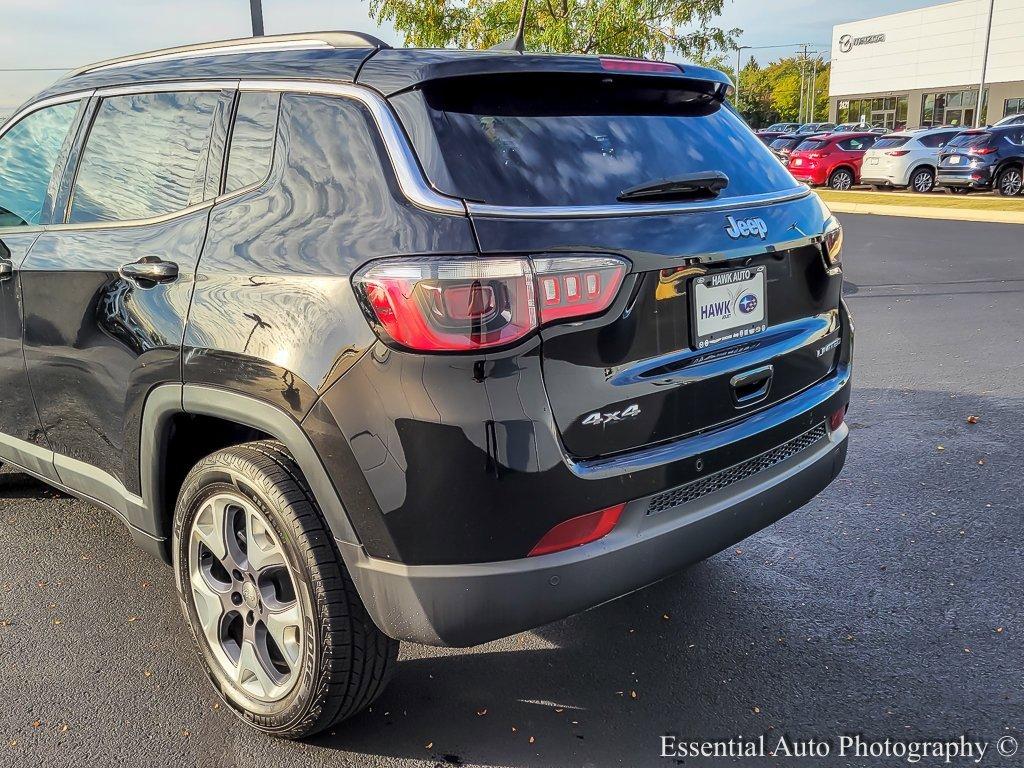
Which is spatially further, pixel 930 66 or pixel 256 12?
pixel 930 66

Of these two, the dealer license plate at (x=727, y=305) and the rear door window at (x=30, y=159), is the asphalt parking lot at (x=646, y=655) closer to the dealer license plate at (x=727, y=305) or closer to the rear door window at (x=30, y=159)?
the dealer license plate at (x=727, y=305)

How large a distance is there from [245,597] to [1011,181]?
24.1 m

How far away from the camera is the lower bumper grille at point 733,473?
251 cm

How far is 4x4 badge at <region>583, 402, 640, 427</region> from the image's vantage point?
2.32 meters

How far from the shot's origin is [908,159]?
2464 centimetres

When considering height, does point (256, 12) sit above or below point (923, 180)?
above

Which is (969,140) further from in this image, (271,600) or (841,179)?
(271,600)

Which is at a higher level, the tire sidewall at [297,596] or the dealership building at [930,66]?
the dealership building at [930,66]

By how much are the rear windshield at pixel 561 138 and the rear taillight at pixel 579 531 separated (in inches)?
31.3

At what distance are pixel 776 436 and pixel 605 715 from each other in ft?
3.29

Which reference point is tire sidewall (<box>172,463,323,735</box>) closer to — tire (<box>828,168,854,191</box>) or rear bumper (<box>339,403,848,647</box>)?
rear bumper (<box>339,403,848,647</box>)

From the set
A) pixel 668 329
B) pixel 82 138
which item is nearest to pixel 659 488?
pixel 668 329

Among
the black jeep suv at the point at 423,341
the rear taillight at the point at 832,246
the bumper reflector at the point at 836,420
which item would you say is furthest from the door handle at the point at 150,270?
the bumper reflector at the point at 836,420

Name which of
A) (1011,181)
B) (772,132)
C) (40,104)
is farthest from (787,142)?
(40,104)
